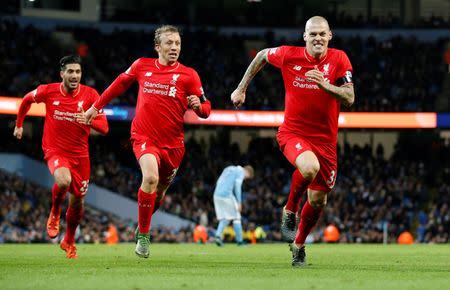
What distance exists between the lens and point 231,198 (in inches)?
956

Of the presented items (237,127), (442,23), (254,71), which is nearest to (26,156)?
(237,127)

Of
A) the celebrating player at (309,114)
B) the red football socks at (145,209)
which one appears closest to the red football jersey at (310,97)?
the celebrating player at (309,114)

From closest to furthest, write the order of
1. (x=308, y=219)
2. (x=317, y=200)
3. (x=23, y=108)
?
(x=317, y=200)
(x=308, y=219)
(x=23, y=108)

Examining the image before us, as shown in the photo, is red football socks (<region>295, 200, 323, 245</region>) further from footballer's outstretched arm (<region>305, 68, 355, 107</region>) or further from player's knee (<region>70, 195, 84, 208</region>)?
player's knee (<region>70, 195, 84, 208</region>)

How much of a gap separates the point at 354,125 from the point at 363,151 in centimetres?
291

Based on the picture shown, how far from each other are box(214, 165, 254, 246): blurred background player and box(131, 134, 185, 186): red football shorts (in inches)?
412

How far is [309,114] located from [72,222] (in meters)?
4.15

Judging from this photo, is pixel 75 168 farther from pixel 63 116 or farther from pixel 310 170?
pixel 310 170

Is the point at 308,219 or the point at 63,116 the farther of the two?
the point at 63,116

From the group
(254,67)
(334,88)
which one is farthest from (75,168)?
(334,88)

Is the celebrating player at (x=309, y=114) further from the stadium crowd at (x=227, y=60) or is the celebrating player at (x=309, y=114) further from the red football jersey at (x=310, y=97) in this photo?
the stadium crowd at (x=227, y=60)

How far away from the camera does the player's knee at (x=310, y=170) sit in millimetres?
11234

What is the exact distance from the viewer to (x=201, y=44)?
4344 cm

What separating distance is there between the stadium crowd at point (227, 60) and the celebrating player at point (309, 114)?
1044 inches
